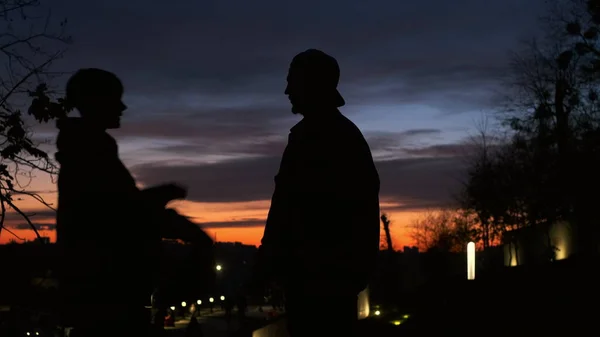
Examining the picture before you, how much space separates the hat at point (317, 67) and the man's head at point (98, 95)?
931 mm

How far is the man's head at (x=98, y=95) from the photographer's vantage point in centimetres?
421

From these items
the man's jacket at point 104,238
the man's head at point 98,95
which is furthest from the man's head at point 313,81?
the man's jacket at point 104,238

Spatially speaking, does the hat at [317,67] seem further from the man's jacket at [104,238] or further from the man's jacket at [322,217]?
the man's jacket at [104,238]

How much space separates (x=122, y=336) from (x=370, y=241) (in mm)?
1278

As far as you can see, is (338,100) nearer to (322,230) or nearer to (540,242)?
(322,230)

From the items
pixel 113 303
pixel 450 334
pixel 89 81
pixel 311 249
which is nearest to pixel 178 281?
pixel 113 303

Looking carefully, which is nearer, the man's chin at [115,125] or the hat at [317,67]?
the man's chin at [115,125]

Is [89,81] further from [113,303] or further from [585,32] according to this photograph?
[585,32]

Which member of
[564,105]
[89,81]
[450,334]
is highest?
[564,105]

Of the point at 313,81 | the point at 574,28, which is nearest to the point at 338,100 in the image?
the point at 313,81

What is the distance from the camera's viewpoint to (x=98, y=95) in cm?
421

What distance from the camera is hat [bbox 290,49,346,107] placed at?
15.1 ft

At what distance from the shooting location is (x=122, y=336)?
4.04 meters

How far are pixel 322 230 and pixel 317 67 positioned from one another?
843mm
